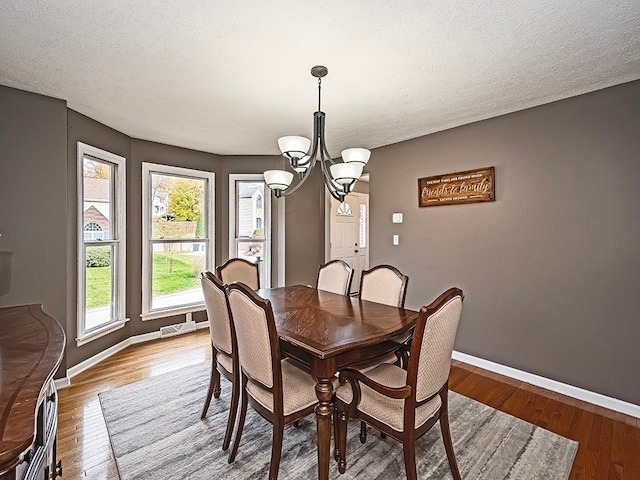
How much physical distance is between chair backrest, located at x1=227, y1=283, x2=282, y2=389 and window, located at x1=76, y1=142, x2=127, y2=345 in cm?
224

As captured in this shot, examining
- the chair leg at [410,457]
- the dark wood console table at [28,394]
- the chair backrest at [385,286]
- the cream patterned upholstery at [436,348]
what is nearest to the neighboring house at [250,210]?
the chair backrest at [385,286]

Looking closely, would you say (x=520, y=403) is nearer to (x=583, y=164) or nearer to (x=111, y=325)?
(x=583, y=164)

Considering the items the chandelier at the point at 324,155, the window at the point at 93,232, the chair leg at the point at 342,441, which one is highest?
the chandelier at the point at 324,155

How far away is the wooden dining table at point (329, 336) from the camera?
162 centimetres

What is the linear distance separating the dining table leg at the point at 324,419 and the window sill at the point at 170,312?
10.1 ft

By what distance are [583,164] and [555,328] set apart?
1371 millimetres

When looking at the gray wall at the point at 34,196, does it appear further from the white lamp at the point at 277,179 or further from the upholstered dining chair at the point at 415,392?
the upholstered dining chair at the point at 415,392

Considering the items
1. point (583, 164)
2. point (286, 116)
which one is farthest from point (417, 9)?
point (583, 164)

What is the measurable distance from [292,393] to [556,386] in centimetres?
241

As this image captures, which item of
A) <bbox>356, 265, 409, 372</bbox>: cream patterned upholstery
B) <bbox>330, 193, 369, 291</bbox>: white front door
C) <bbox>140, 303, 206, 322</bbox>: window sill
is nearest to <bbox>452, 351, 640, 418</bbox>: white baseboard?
<bbox>356, 265, 409, 372</bbox>: cream patterned upholstery

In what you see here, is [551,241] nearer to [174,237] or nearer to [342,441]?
[342,441]

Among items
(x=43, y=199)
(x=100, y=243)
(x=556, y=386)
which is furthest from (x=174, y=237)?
(x=556, y=386)

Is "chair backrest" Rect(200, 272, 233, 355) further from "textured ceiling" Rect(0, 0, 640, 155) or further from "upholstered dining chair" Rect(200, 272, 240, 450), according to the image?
"textured ceiling" Rect(0, 0, 640, 155)

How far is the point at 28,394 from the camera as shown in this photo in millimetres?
858
